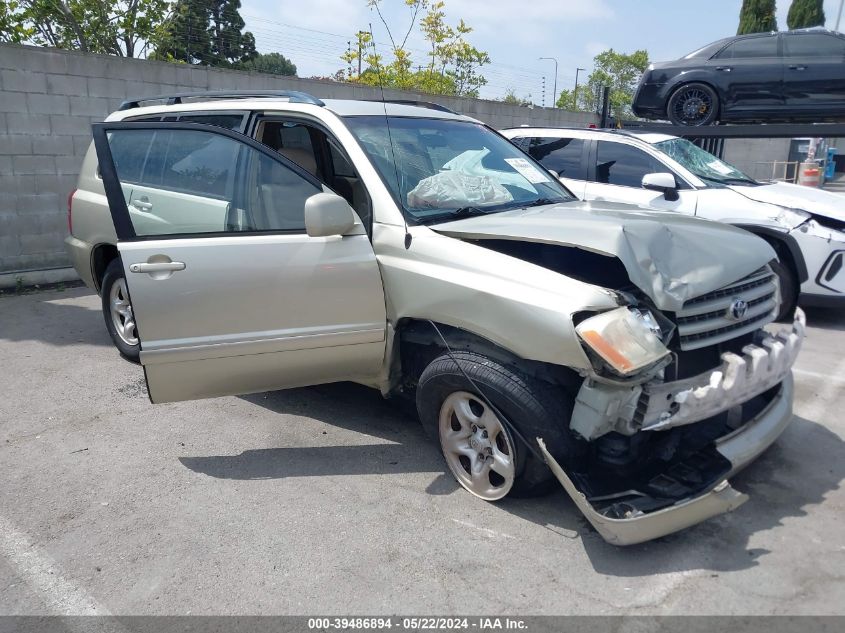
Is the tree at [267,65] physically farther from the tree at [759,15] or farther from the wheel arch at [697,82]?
the tree at [759,15]

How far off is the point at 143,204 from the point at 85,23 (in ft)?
52.6

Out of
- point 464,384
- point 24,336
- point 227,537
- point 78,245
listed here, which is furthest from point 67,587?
point 24,336

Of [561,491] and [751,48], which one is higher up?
[751,48]

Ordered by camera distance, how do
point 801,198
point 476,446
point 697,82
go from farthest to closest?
point 697,82, point 801,198, point 476,446


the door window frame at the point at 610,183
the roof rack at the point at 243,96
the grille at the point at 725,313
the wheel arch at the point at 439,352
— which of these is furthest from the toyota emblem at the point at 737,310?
the door window frame at the point at 610,183

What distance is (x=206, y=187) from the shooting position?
12.7 feet

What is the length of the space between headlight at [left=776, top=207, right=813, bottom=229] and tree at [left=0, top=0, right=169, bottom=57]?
15.5 metres

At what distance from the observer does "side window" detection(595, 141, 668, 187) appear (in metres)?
6.99

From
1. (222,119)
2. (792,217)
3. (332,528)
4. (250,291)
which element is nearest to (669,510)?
(332,528)

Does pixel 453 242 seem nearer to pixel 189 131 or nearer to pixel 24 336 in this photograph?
pixel 189 131


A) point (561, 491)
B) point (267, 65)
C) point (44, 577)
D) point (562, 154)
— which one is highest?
point (267, 65)

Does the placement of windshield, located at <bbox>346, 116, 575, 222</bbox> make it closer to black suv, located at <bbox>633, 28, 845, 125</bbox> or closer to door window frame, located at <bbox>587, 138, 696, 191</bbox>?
door window frame, located at <bbox>587, 138, 696, 191</bbox>

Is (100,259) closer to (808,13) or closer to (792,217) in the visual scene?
(792,217)

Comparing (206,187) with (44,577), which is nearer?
(44,577)
